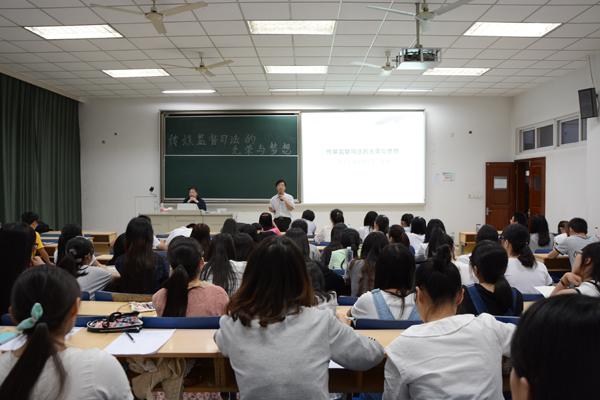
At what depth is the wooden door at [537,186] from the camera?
24.5 ft

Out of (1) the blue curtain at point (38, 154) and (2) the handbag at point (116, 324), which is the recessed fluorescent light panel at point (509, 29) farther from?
(1) the blue curtain at point (38, 154)

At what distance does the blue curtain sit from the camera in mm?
6523

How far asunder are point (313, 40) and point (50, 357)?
4.96 meters

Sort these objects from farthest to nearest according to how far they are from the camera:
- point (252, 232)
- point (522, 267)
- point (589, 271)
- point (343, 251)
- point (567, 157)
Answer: point (567, 157) < point (252, 232) < point (343, 251) < point (522, 267) < point (589, 271)

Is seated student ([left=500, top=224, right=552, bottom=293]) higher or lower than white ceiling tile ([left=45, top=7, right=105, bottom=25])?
lower

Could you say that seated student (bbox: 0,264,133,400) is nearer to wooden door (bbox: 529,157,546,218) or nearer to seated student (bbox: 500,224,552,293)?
seated student (bbox: 500,224,552,293)

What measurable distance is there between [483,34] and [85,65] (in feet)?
19.7

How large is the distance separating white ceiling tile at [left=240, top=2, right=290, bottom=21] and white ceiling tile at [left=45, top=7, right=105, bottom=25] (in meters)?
1.77

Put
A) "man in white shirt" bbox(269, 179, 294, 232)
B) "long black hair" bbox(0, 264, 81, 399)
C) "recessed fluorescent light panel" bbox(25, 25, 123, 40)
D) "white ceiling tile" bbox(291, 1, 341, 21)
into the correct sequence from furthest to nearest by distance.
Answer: "man in white shirt" bbox(269, 179, 294, 232), "recessed fluorescent light panel" bbox(25, 25, 123, 40), "white ceiling tile" bbox(291, 1, 341, 21), "long black hair" bbox(0, 264, 81, 399)

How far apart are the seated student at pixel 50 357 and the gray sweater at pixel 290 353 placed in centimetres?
35

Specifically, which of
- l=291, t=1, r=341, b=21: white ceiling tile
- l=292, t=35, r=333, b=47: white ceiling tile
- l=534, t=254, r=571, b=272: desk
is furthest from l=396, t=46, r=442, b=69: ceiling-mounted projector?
l=534, t=254, r=571, b=272: desk

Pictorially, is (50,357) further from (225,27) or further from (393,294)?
(225,27)

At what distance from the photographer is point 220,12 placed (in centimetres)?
432

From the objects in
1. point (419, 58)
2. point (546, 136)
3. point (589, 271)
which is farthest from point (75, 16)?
point (546, 136)
